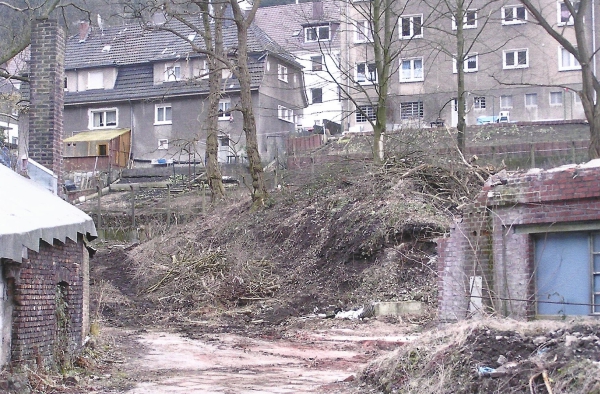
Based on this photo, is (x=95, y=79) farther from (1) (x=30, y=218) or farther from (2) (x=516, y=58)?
(1) (x=30, y=218)

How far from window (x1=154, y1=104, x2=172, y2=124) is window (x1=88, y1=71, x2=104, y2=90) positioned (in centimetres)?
498

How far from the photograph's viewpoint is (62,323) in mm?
14305

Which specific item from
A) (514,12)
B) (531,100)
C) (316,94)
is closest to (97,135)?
(316,94)

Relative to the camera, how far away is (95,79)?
185 ft

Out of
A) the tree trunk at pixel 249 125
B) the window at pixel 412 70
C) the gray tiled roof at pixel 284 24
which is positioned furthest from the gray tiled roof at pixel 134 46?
the tree trunk at pixel 249 125

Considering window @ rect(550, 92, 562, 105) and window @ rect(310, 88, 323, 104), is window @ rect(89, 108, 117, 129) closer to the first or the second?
window @ rect(310, 88, 323, 104)

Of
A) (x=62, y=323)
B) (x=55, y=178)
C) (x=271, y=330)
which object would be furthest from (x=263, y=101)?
(x=62, y=323)

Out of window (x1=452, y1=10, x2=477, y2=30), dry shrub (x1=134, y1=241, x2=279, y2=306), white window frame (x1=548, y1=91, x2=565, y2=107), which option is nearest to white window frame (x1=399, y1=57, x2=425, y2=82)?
window (x1=452, y1=10, x2=477, y2=30)

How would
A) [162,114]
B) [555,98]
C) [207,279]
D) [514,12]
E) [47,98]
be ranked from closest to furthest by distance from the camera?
1. [47,98]
2. [207,279]
3. [555,98]
4. [514,12]
5. [162,114]

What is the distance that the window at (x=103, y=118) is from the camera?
55.2m

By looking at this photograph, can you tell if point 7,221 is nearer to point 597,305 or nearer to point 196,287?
point 597,305

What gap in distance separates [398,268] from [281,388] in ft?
37.3

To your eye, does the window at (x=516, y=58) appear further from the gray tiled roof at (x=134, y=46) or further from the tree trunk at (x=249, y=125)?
the tree trunk at (x=249, y=125)

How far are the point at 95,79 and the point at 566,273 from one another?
48.3m
